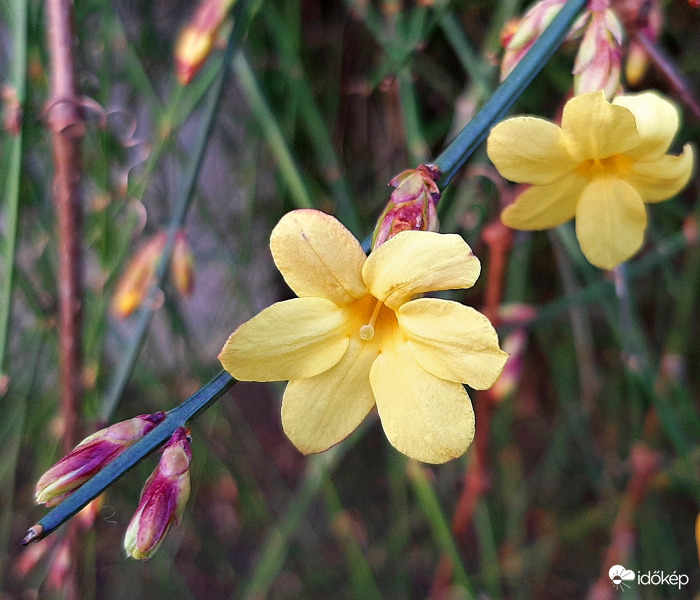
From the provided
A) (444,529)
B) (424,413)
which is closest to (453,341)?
(424,413)

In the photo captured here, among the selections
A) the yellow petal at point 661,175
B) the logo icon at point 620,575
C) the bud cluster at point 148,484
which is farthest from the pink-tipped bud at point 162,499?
the logo icon at point 620,575

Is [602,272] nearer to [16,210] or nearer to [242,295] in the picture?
[242,295]

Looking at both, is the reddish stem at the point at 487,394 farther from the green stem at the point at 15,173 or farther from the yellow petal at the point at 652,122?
the green stem at the point at 15,173

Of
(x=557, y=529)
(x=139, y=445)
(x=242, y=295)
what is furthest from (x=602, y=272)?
(x=139, y=445)

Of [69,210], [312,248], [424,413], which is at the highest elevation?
[69,210]

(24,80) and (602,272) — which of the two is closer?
(24,80)

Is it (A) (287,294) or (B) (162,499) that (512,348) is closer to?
(B) (162,499)
